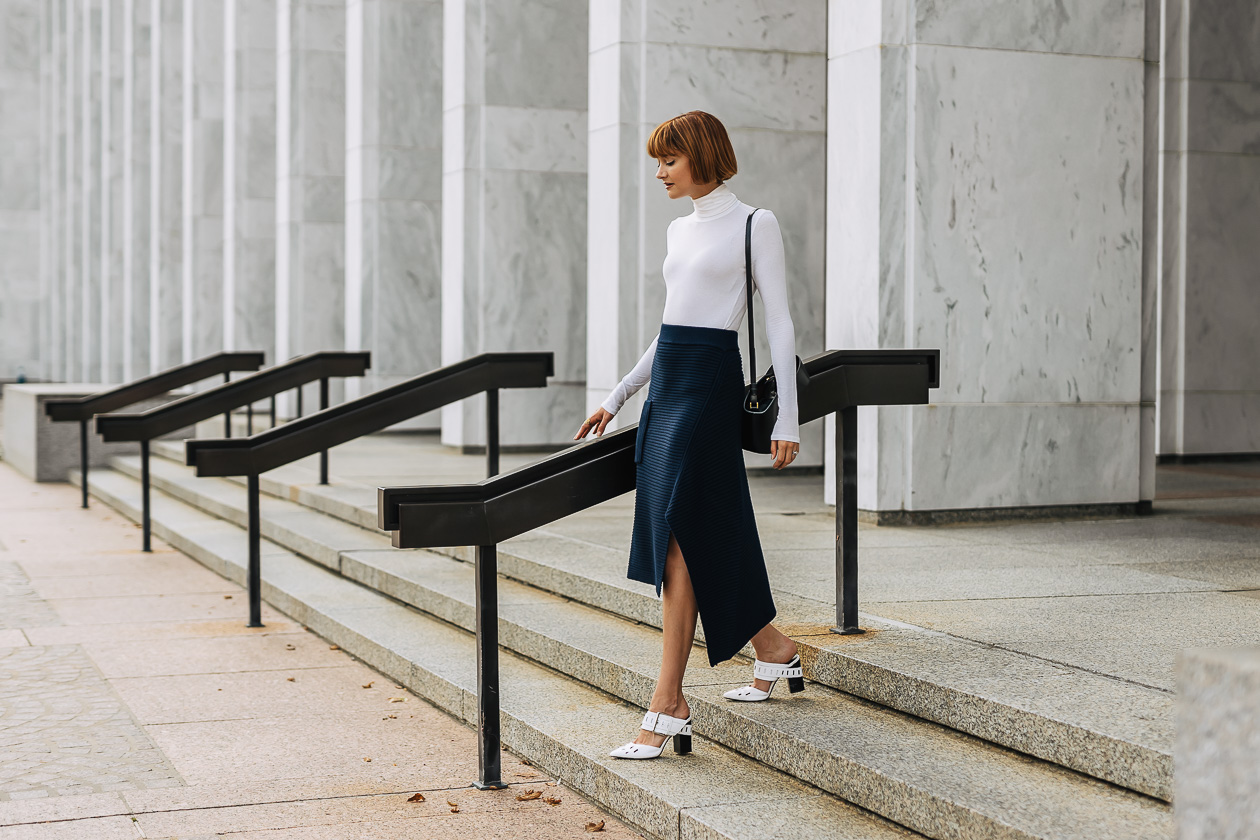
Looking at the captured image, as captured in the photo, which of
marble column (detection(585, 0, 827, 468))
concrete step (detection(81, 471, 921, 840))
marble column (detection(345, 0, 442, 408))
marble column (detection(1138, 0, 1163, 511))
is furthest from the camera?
marble column (detection(345, 0, 442, 408))

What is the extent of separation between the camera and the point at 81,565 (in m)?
10.0

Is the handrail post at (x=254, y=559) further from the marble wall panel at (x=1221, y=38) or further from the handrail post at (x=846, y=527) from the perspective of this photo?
the marble wall panel at (x=1221, y=38)

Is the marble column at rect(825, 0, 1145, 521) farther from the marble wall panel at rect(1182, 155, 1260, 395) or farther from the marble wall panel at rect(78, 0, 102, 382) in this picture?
the marble wall panel at rect(78, 0, 102, 382)

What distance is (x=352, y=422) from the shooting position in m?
7.51

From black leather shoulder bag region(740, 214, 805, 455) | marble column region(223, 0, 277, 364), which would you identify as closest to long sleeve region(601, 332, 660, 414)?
black leather shoulder bag region(740, 214, 805, 455)

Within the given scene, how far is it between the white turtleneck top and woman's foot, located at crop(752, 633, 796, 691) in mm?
693

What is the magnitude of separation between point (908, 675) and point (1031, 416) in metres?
3.87

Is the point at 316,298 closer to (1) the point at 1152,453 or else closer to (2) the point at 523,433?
(2) the point at 523,433

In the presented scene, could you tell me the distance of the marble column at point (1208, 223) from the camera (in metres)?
11.9

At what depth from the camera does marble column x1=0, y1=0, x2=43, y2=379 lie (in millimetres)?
42906

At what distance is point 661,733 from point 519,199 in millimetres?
9440

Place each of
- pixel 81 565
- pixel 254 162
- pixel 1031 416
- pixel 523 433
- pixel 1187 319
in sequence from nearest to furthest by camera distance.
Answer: pixel 1031 416 → pixel 81 565 → pixel 1187 319 → pixel 523 433 → pixel 254 162

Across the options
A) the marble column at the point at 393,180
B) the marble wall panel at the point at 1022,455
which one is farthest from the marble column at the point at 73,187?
the marble wall panel at the point at 1022,455

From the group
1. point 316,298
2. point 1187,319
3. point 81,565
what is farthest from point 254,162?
point 1187,319
